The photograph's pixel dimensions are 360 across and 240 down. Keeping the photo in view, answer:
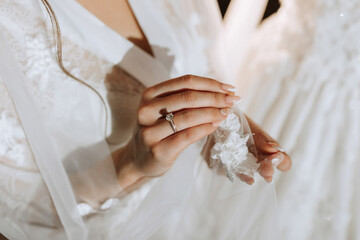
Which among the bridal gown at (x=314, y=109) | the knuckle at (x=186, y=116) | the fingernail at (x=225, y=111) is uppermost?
the knuckle at (x=186, y=116)

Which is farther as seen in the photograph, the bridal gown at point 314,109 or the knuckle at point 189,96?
the bridal gown at point 314,109

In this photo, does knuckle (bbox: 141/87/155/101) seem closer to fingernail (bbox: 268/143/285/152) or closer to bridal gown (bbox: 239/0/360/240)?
fingernail (bbox: 268/143/285/152)

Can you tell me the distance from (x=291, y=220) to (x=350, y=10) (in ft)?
1.55

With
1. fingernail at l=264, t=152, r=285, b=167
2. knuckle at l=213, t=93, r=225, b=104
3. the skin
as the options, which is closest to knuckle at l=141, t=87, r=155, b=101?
the skin

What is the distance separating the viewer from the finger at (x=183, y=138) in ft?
1.43

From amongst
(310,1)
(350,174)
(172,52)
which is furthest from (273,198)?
(310,1)

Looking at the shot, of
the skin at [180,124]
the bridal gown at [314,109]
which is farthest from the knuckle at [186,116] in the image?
the bridal gown at [314,109]

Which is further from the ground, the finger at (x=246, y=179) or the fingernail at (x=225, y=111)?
the fingernail at (x=225, y=111)

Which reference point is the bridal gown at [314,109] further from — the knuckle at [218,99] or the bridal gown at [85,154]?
the knuckle at [218,99]

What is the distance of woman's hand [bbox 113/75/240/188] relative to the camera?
0.43 m

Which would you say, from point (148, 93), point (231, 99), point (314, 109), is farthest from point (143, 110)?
point (314, 109)

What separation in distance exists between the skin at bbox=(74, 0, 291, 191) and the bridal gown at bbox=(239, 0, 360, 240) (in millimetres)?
196

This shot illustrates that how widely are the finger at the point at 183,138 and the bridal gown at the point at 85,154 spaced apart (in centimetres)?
8

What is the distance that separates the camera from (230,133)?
452mm
